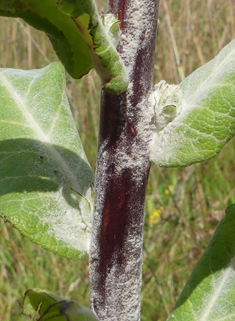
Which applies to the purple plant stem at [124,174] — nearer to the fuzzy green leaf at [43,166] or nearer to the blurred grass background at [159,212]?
the fuzzy green leaf at [43,166]

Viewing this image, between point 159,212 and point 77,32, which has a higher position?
point 77,32

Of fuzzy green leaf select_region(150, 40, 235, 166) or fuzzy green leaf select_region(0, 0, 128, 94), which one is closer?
fuzzy green leaf select_region(0, 0, 128, 94)

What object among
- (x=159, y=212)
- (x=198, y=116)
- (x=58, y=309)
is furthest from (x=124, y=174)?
(x=159, y=212)

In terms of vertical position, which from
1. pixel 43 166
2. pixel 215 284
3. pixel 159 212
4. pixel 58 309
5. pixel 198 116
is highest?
pixel 198 116

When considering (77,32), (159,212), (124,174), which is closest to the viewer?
(77,32)

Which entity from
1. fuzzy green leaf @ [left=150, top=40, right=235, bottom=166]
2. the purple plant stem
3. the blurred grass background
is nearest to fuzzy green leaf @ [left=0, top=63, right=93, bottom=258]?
the purple plant stem

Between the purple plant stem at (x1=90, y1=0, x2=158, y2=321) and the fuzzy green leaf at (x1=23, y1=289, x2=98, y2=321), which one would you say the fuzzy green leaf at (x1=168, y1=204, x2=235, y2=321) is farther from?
the fuzzy green leaf at (x1=23, y1=289, x2=98, y2=321)

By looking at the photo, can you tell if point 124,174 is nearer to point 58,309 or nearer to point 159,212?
point 58,309

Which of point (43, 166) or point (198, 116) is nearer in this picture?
point (198, 116)

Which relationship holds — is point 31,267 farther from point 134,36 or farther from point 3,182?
point 134,36
